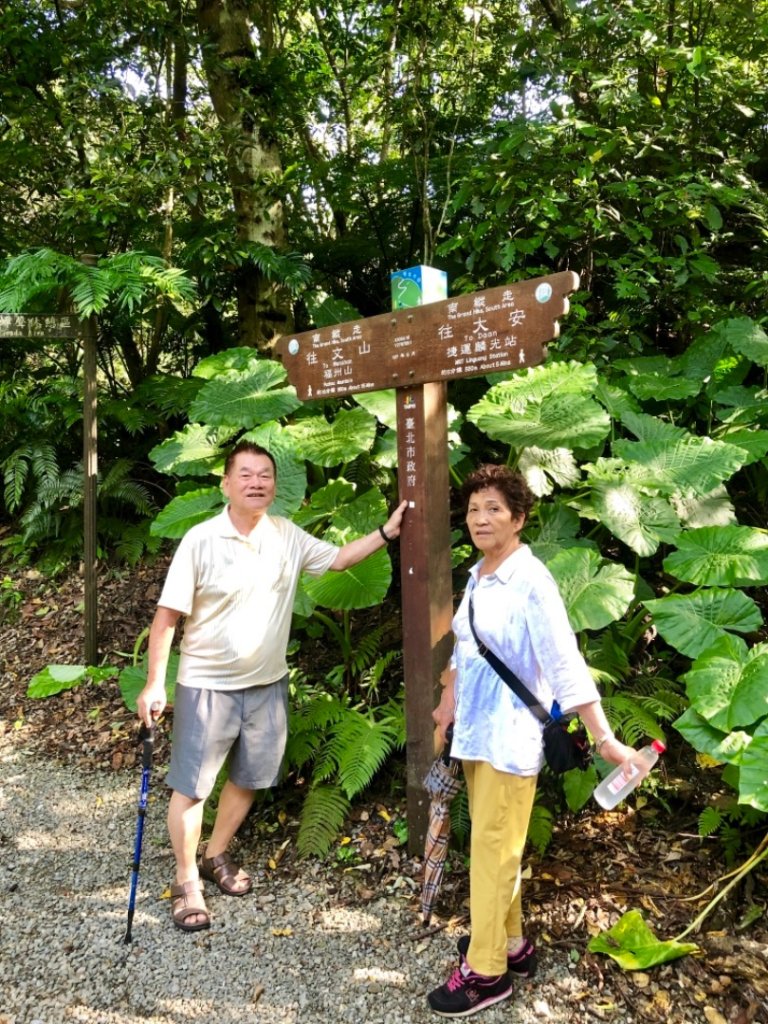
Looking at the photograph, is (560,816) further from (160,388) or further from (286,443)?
(160,388)

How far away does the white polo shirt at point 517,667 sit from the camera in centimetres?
207

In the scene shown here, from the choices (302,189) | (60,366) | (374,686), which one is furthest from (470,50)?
(374,686)

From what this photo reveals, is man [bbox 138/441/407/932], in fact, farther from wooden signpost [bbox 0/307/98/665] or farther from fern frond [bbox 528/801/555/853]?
wooden signpost [bbox 0/307/98/665]

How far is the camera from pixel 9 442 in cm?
613

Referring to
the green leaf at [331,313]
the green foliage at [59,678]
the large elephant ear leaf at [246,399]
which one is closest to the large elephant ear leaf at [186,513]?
the large elephant ear leaf at [246,399]

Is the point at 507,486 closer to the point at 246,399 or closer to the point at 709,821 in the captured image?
the point at 709,821

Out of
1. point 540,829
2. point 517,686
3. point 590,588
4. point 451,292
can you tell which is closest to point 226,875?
point 540,829

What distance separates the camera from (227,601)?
2.69 meters

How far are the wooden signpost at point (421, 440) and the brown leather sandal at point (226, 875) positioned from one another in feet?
2.19

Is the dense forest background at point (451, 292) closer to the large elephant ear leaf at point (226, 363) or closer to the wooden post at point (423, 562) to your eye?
the large elephant ear leaf at point (226, 363)

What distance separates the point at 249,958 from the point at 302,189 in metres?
6.25

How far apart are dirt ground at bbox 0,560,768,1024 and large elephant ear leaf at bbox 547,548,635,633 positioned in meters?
0.84

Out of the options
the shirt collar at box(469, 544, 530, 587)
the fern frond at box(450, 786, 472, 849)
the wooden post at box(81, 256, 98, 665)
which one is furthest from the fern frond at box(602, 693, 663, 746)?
the wooden post at box(81, 256, 98, 665)

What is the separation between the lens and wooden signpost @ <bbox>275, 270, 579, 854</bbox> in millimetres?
2713
